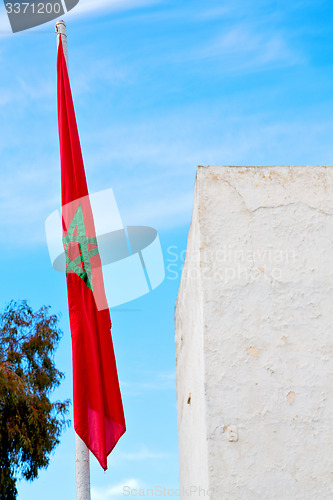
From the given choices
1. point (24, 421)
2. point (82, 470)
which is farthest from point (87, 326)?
point (24, 421)

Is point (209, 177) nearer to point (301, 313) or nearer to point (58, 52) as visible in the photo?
point (301, 313)

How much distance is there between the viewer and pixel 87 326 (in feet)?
16.0

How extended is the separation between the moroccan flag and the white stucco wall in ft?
2.16

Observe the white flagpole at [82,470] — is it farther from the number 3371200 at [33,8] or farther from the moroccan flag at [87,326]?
the number 3371200 at [33,8]

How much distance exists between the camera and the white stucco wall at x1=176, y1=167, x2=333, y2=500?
12.2ft

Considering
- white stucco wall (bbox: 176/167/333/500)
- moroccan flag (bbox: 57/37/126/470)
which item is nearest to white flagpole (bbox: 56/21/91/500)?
moroccan flag (bbox: 57/37/126/470)

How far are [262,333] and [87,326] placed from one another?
1.47 m

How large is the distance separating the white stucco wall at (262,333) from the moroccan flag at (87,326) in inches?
25.9

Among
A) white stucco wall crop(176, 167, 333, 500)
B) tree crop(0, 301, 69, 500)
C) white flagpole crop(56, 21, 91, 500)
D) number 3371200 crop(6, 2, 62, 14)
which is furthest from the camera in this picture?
tree crop(0, 301, 69, 500)

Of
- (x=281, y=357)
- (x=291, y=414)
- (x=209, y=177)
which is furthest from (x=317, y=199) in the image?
(x=291, y=414)

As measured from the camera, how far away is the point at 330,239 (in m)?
4.21

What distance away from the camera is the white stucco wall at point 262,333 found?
3.71m

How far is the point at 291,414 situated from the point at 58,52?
3580 mm

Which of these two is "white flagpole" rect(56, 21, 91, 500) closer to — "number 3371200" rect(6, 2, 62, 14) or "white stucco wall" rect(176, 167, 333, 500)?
"white stucco wall" rect(176, 167, 333, 500)
